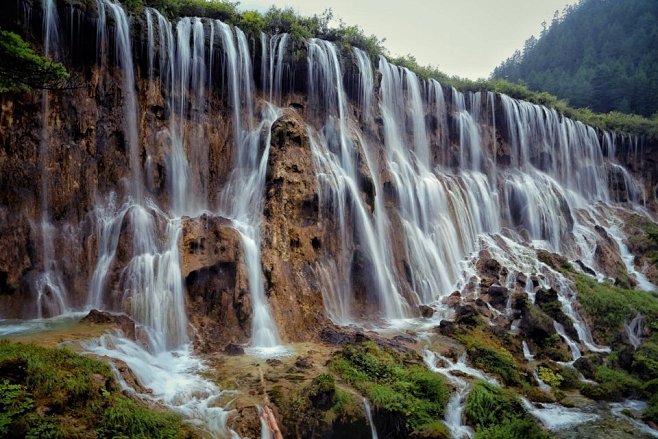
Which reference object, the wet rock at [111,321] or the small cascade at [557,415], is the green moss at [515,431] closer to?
the small cascade at [557,415]

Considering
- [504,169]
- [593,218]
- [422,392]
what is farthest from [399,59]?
[422,392]

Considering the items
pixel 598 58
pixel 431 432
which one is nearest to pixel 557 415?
pixel 431 432

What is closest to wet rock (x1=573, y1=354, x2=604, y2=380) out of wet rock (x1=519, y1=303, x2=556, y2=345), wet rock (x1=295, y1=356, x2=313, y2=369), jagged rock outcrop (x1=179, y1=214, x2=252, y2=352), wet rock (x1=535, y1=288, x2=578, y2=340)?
wet rock (x1=519, y1=303, x2=556, y2=345)

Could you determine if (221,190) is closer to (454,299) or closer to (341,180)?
(341,180)

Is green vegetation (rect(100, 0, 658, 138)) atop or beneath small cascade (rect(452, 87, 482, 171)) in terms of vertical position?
atop

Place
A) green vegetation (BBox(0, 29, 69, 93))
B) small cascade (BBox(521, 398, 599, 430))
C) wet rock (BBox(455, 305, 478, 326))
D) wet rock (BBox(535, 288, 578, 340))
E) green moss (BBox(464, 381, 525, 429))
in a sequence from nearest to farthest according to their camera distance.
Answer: green vegetation (BBox(0, 29, 69, 93)) → green moss (BBox(464, 381, 525, 429)) → small cascade (BBox(521, 398, 599, 430)) → wet rock (BBox(455, 305, 478, 326)) → wet rock (BBox(535, 288, 578, 340))

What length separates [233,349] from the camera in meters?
11.5

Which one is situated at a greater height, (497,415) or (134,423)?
(134,423)

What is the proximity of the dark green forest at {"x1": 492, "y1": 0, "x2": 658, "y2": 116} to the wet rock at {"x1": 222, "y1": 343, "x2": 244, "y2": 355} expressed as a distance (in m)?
61.8

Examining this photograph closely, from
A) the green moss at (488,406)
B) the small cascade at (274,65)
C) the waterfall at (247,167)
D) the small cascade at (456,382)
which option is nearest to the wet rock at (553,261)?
the small cascade at (456,382)

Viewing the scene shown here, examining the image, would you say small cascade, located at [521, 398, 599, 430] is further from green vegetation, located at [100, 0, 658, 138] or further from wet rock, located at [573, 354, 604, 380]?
green vegetation, located at [100, 0, 658, 138]

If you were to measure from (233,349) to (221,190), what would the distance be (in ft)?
25.2

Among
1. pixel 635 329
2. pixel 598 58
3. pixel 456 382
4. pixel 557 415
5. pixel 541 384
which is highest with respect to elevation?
pixel 598 58

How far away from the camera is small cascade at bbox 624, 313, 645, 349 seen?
17.7 meters
